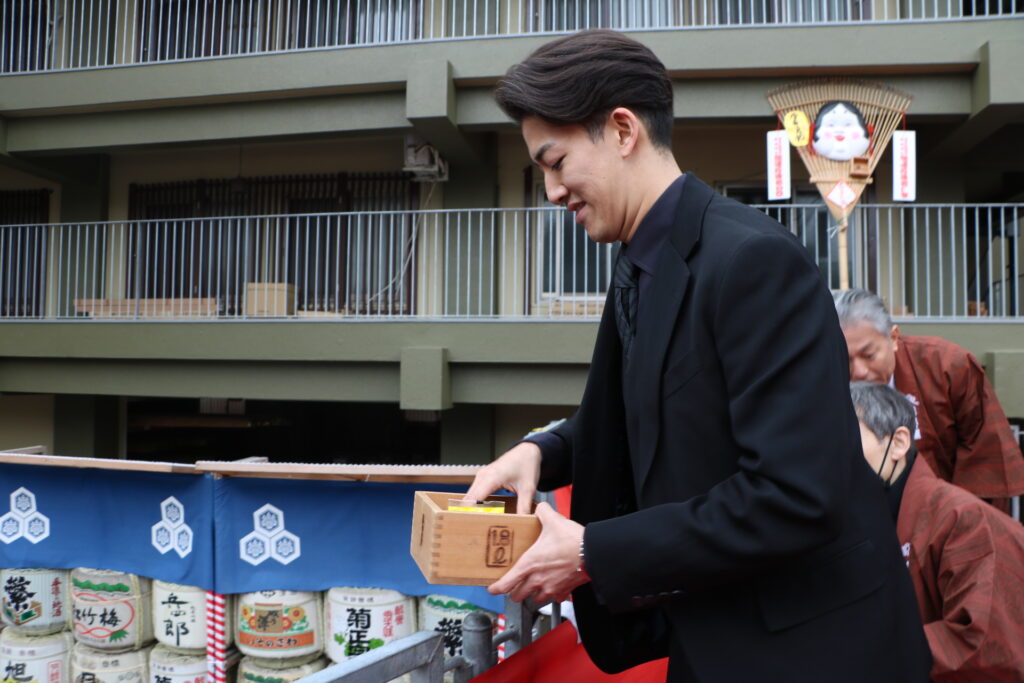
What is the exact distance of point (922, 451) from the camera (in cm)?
326

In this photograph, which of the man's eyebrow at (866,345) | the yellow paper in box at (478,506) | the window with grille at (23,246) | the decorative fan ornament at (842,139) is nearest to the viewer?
the yellow paper in box at (478,506)

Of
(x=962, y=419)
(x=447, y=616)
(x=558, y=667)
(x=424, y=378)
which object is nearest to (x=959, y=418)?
(x=962, y=419)

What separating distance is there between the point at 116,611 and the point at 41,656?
63cm

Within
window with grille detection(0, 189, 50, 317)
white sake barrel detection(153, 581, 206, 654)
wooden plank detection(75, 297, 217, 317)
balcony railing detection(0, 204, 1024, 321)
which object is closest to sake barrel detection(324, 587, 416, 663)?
white sake barrel detection(153, 581, 206, 654)

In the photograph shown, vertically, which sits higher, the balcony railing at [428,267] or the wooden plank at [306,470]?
the balcony railing at [428,267]

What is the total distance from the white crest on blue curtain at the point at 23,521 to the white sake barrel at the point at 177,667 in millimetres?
991

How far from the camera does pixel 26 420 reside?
1260 cm

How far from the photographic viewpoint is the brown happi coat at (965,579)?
5.90 ft

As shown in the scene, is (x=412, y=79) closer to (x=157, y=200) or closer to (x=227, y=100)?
(x=227, y=100)

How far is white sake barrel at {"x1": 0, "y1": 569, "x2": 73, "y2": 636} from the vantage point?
14.1 feet

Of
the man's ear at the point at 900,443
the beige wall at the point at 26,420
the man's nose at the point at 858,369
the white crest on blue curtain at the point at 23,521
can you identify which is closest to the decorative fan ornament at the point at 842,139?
the man's nose at the point at 858,369

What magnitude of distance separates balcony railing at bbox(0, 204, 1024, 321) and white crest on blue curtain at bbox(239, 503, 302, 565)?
5411 millimetres

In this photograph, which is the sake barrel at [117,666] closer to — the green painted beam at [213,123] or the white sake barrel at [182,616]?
the white sake barrel at [182,616]

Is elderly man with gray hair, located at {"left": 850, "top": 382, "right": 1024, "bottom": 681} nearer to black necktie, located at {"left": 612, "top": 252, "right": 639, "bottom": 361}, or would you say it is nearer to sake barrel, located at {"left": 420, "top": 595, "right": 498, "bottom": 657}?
black necktie, located at {"left": 612, "top": 252, "right": 639, "bottom": 361}
